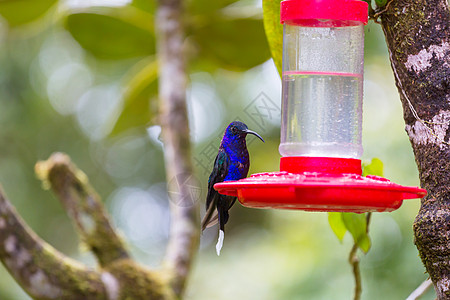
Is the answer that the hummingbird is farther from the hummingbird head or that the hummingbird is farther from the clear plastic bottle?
the clear plastic bottle

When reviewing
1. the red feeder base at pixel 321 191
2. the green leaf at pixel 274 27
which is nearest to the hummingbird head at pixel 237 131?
the green leaf at pixel 274 27

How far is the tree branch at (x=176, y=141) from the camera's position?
11.0 feet

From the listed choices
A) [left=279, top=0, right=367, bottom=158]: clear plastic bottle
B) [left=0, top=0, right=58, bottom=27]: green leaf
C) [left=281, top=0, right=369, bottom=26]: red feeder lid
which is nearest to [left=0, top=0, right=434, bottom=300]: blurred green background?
[left=0, top=0, right=58, bottom=27]: green leaf

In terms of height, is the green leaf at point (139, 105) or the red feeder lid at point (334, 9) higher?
the red feeder lid at point (334, 9)

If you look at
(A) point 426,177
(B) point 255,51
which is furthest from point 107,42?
(A) point 426,177

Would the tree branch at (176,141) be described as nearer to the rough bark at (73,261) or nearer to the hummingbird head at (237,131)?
the rough bark at (73,261)

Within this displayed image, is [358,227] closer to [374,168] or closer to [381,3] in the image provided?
[374,168]

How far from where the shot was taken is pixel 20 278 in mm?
2379

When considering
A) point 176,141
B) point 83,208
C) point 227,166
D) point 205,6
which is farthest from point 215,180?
point 205,6

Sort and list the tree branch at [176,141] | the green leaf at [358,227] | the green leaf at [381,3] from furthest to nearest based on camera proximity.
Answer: the tree branch at [176,141]
the green leaf at [358,227]
the green leaf at [381,3]

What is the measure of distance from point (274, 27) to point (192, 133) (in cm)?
286

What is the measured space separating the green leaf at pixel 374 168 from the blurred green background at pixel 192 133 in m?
0.58

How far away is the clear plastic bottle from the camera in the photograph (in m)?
1.81

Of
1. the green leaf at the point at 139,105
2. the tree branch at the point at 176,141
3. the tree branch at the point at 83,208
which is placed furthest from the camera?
the green leaf at the point at 139,105
